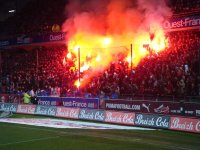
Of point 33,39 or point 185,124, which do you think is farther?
point 33,39

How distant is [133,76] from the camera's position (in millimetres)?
24047

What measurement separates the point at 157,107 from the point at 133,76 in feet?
10.8

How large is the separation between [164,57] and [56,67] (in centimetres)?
1122

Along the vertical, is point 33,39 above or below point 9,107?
above

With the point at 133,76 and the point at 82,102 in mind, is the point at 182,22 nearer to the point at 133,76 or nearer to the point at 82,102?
the point at 133,76

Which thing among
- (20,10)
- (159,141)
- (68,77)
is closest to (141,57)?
(68,77)

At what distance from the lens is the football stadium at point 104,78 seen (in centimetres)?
1666

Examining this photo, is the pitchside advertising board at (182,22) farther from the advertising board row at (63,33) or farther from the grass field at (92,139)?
the grass field at (92,139)

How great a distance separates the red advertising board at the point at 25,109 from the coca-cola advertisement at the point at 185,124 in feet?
33.7

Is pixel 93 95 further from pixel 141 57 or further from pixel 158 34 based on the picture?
pixel 158 34

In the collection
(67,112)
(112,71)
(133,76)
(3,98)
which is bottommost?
(67,112)

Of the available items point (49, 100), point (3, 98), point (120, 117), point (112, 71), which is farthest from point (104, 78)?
point (3, 98)

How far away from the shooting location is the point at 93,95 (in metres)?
25.7

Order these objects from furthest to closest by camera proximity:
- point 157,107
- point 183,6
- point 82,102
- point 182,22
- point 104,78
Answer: point 183,6
point 104,78
point 82,102
point 182,22
point 157,107
